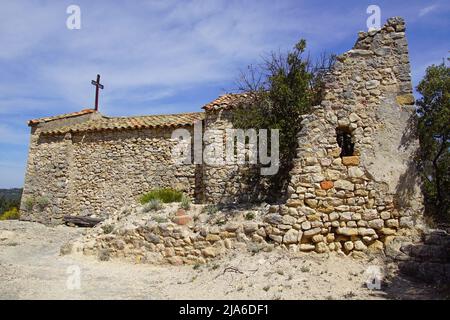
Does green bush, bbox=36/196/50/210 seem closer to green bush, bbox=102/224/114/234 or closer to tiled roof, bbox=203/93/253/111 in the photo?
green bush, bbox=102/224/114/234

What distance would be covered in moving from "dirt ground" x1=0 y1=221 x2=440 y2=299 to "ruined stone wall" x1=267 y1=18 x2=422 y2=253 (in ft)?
1.74

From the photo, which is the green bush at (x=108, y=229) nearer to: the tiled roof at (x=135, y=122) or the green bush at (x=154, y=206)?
the green bush at (x=154, y=206)

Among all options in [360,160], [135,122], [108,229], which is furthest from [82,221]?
[360,160]

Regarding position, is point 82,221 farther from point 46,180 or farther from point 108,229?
point 108,229

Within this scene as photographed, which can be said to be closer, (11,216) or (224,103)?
(224,103)

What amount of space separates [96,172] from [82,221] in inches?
79.2

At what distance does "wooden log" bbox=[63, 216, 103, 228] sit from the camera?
13.9m

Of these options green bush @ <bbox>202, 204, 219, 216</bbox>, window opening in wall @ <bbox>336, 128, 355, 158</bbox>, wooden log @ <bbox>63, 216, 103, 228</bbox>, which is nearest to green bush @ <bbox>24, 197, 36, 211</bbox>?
wooden log @ <bbox>63, 216, 103, 228</bbox>

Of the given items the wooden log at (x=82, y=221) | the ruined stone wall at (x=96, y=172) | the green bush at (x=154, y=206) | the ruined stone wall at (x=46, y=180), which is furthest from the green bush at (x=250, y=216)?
the ruined stone wall at (x=46, y=180)

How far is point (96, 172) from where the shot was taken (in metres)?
14.8

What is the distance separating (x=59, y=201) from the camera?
1499 cm
